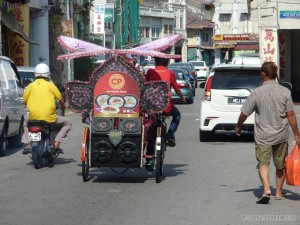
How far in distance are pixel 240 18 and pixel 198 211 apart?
272 ft

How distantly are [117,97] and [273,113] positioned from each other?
3.11 meters

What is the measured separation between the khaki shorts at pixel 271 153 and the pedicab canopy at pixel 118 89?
8.70ft

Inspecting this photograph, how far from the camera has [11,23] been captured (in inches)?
1441

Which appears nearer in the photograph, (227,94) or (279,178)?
(279,178)

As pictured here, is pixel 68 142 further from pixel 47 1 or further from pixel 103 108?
pixel 47 1

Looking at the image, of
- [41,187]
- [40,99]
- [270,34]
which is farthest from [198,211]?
[270,34]

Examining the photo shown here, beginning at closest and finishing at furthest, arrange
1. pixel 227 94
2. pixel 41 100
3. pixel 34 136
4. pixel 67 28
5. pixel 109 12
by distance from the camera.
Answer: pixel 34 136 → pixel 41 100 → pixel 227 94 → pixel 67 28 → pixel 109 12

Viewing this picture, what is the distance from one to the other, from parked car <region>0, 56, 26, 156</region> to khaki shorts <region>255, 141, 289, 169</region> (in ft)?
24.9

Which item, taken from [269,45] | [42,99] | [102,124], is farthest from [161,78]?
[269,45]

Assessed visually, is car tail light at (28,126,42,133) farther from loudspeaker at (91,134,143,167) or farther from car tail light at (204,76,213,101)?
car tail light at (204,76,213,101)

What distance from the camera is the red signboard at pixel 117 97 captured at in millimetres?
13344

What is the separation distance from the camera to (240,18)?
9219cm

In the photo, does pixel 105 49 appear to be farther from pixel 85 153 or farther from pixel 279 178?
pixel 279 178

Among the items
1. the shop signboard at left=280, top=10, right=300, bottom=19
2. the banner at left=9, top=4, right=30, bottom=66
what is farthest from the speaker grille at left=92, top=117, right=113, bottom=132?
the banner at left=9, top=4, right=30, bottom=66
